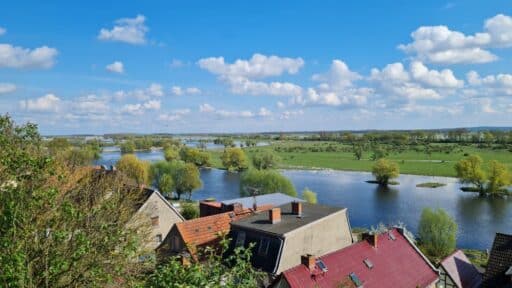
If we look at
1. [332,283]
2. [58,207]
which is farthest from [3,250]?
[332,283]

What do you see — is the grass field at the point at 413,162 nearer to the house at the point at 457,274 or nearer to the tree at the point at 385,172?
the tree at the point at 385,172

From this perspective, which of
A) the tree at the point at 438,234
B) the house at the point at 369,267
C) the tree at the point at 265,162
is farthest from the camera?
the tree at the point at 265,162

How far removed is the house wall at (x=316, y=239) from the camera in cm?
2109

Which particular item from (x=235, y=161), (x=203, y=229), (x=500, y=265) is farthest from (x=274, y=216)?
(x=235, y=161)

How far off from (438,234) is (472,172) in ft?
147

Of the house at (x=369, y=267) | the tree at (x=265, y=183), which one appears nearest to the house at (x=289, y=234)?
the house at (x=369, y=267)

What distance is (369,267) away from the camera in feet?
68.6

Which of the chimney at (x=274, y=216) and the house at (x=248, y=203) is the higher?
the chimney at (x=274, y=216)

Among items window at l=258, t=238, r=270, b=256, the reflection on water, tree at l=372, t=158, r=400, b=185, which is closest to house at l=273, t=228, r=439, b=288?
window at l=258, t=238, r=270, b=256

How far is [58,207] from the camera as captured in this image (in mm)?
9062

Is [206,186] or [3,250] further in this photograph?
[206,186]

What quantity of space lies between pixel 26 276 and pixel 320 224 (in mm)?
18050

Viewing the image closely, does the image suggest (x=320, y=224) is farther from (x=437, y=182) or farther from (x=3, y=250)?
(x=437, y=182)

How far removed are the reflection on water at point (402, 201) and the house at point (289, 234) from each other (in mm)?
22928
